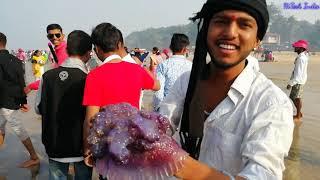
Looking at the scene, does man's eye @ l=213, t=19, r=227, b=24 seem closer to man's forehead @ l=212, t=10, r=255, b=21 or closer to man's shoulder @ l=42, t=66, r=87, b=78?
man's forehead @ l=212, t=10, r=255, b=21

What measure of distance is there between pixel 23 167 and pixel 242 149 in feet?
16.0

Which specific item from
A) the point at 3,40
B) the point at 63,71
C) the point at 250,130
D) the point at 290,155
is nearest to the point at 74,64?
the point at 63,71

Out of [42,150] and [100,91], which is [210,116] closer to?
[100,91]

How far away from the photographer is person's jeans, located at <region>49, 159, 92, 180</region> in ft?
11.1

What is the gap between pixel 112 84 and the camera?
2.91 meters

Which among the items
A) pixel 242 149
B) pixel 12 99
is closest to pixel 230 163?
pixel 242 149

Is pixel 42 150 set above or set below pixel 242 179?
below

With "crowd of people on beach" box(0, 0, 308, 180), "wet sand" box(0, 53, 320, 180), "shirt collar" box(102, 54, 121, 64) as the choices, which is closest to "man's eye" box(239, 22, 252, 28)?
"crowd of people on beach" box(0, 0, 308, 180)

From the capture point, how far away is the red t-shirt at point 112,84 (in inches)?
113

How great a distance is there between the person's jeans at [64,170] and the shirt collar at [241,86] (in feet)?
7.34

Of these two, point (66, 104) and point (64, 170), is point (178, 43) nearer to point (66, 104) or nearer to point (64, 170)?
point (66, 104)

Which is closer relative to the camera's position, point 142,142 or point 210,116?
point 142,142

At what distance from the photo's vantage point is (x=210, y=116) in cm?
150

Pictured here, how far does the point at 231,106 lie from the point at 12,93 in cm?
472
